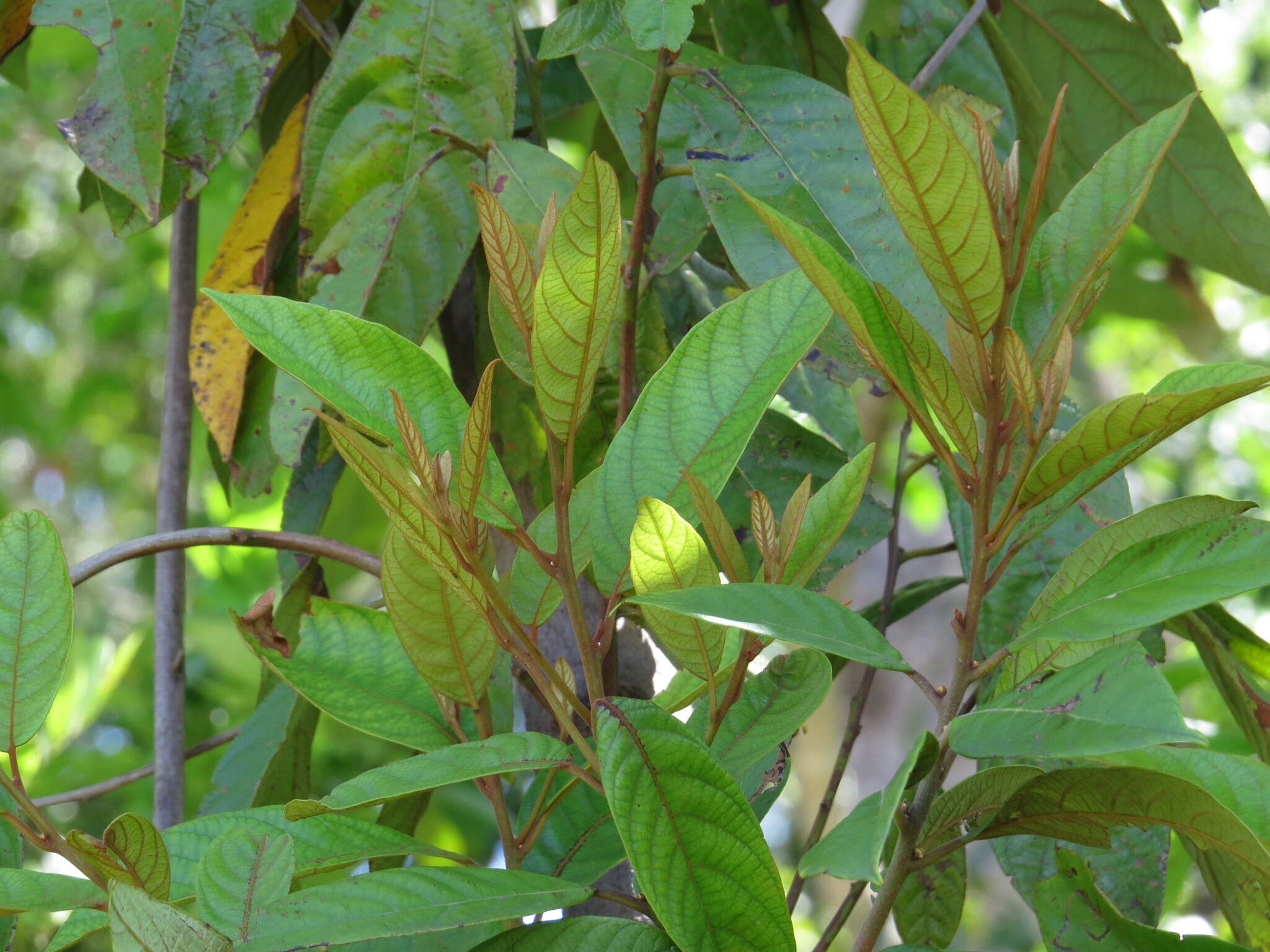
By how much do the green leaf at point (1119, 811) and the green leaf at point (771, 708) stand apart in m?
0.08

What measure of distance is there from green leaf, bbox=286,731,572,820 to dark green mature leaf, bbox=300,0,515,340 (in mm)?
301

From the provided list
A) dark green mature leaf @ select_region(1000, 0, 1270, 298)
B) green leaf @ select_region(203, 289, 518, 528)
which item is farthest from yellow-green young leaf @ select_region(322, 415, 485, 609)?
dark green mature leaf @ select_region(1000, 0, 1270, 298)

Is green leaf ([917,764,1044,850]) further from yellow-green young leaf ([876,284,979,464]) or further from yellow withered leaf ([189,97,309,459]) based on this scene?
yellow withered leaf ([189,97,309,459])

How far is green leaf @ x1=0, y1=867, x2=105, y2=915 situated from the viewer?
1.22ft

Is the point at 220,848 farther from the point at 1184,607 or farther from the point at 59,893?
the point at 1184,607

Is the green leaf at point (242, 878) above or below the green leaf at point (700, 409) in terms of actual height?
below

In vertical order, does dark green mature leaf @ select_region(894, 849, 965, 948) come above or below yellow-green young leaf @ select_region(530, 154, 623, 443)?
below

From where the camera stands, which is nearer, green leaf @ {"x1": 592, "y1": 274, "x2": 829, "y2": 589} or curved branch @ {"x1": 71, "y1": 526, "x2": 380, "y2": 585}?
green leaf @ {"x1": 592, "y1": 274, "x2": 829, "y2": 589}

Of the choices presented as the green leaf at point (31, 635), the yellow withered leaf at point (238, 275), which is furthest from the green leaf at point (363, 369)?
the yellow withered leaf at point (238, 275)

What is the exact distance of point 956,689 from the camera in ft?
1.17

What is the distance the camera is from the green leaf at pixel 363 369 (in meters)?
0.37

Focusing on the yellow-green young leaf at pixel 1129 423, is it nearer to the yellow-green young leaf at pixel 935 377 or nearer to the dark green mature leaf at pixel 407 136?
the yellow-green young leaf at pixel 935 377

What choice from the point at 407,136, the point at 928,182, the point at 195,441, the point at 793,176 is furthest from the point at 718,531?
the point at 195,441

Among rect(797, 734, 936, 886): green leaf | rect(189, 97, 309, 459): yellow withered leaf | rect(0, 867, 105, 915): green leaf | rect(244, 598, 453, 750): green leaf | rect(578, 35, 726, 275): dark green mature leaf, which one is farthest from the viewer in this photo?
rect(189, 97, 309, 459): yellow withered leaf
